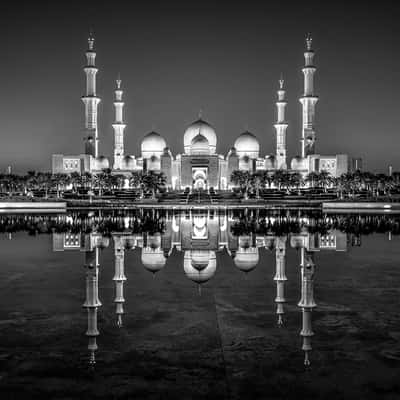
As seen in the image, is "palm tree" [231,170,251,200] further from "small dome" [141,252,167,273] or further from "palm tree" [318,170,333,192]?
"small dome" [141,252,167,273]

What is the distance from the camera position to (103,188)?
1863 inches

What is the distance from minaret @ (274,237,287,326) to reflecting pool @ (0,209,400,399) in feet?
0.07

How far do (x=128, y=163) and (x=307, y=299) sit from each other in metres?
49.3

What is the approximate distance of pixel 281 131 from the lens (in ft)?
173

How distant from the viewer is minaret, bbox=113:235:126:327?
5.56 meters

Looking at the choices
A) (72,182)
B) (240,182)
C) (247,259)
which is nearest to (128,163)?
(72,182)

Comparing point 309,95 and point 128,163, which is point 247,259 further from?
point 128,163

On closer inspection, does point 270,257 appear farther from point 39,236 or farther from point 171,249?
point 39,236

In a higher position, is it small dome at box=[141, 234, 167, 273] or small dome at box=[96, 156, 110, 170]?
small dome at box=[96, 156, 110, 170]

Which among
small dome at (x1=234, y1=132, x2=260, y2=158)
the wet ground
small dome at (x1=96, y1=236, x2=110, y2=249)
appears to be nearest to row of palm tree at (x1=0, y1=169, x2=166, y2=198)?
small dome at (x1=234, y1=132, x2=260, y2=158)

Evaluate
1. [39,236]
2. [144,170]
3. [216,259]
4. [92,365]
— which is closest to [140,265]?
[216,259]

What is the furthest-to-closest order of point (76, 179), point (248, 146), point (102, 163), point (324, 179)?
point (248, 146) < point (102, 163) < point (324, 179) < point (76, 179)

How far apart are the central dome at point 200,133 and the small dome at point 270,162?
530 cm

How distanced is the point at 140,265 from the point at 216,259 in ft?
4.48
